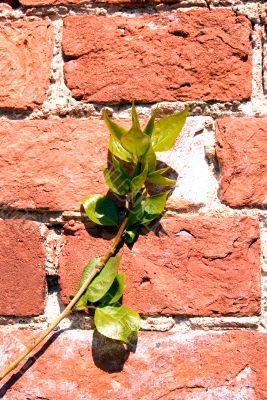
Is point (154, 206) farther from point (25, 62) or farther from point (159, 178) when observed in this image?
point (25, 62)

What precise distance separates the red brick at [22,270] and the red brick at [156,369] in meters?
0.07

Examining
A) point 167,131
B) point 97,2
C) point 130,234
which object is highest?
point 97,2

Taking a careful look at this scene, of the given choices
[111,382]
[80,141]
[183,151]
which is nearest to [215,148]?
[183,151]

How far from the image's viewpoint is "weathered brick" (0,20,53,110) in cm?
87

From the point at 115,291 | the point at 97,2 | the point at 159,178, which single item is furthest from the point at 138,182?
the point at 97,2

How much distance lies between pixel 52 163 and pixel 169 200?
0.49 ft

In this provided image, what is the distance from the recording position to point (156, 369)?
81 cm

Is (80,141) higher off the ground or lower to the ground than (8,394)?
higher

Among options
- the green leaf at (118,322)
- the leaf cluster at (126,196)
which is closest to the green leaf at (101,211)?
the leaf cluster at (126,196)

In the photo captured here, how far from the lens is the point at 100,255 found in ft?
2.72

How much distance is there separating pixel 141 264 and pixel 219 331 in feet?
0.39

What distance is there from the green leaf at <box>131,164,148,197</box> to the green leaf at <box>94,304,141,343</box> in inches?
5.4

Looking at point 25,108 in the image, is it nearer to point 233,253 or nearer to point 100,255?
point 100,255

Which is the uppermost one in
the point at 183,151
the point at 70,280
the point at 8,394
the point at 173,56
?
the point at 173,56
